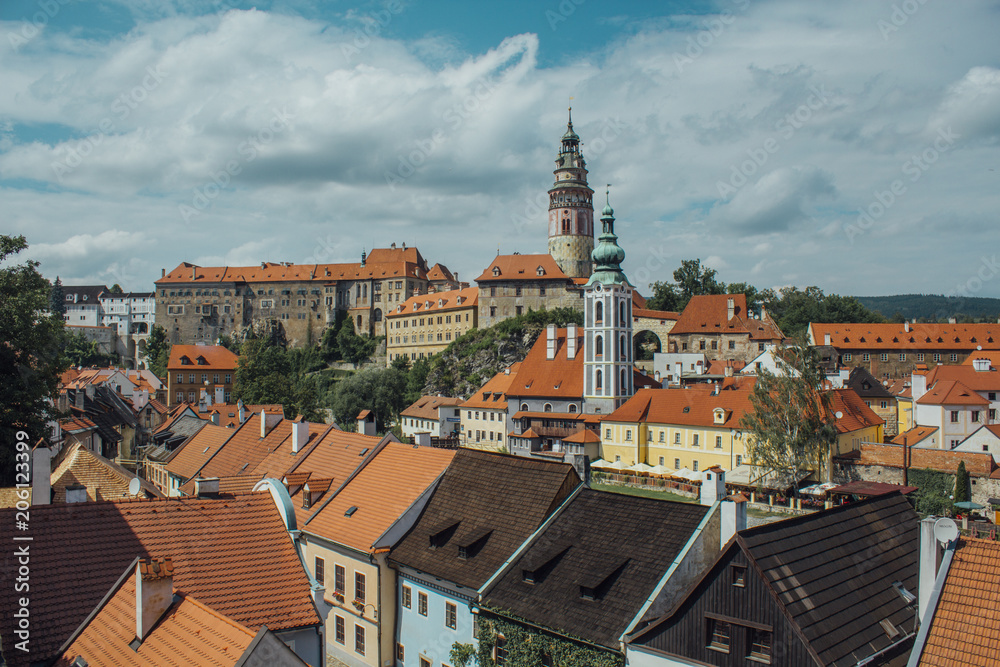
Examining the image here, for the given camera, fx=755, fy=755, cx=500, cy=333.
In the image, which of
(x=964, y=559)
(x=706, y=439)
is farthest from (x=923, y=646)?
(x=706, y=439)

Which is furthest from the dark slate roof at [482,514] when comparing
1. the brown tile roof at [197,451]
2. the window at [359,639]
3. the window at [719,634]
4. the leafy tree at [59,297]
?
the leafy tree at [59,297]

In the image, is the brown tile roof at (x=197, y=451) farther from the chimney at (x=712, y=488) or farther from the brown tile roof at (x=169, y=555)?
the chimney at (x=712, y=488)

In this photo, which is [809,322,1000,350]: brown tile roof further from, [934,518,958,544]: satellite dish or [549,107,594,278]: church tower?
[934,518,958,544]: satellite dish

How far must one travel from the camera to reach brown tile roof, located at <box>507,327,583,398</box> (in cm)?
6175

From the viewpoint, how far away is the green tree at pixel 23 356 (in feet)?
64.1

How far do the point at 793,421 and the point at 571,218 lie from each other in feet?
206

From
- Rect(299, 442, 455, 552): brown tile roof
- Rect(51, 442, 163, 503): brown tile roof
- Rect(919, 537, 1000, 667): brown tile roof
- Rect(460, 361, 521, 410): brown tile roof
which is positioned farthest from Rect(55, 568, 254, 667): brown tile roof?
Rect(460, 361, 521, 410): brown tile roof

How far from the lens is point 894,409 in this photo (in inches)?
2361

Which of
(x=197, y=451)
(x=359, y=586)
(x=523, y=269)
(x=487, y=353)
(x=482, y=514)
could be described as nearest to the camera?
(x=482, y=514)

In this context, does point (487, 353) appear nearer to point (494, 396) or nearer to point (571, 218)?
point (494, 396)

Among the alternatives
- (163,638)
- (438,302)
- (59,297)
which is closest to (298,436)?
(163,638)

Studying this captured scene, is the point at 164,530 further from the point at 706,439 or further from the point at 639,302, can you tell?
the point at 639,302

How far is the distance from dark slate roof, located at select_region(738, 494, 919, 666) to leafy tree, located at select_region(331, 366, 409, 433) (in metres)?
60.8

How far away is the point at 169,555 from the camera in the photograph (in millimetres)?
12789
